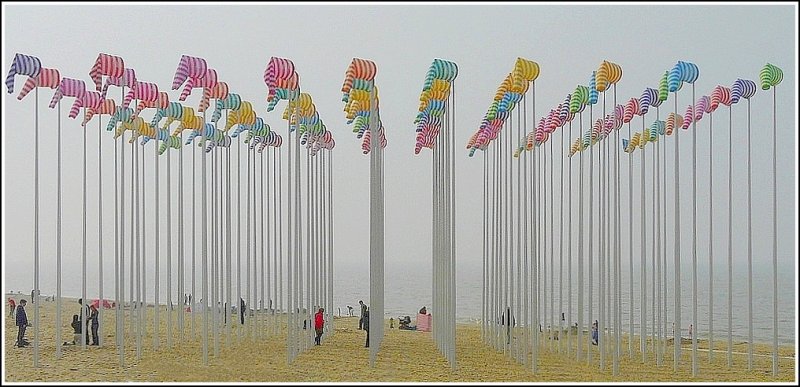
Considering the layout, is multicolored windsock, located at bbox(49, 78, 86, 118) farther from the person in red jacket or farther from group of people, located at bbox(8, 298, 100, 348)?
the person in red jacket

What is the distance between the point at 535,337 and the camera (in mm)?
16594

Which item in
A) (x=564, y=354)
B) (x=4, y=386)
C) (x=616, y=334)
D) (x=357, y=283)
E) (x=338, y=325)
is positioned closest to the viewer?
(x=4, y=386)

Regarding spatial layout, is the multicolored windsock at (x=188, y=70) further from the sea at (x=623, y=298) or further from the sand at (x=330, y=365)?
the sea at (x=623, y=298)

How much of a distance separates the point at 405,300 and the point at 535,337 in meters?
52.7

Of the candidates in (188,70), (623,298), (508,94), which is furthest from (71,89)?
(623,298)

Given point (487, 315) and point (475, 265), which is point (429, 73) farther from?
point (475, 265)

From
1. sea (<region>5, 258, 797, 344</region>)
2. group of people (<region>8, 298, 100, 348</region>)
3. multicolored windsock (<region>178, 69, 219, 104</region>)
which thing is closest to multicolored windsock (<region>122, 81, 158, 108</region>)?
multicolored windsock (<region>178, 69, 219, 104</region>)

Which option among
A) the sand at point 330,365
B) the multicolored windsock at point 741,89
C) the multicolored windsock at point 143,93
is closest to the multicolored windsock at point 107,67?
the multicolored windsock at point 143,93

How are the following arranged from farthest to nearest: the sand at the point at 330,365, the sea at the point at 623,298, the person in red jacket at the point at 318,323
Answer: the sea at the point at 623,298 → the person in red jacket at the point at 318,323 → the sand at the point at 330,365

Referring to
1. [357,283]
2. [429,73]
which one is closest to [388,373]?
[429,73]

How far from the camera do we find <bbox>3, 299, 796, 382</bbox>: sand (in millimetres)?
15961

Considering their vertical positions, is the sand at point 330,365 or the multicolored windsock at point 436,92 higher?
the multicolored windsock at point 436,92

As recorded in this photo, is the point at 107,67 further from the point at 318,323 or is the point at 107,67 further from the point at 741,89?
the point at 741,89

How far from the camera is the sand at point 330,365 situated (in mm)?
15961
